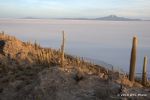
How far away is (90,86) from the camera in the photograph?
14.7 m

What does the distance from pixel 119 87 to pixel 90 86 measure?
48.9 inches

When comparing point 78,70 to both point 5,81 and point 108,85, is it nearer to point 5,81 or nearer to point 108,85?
point 108,85

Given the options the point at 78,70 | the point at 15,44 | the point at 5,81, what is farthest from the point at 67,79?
the point at 15,44

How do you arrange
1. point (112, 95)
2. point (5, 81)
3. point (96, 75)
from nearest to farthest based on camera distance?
point (112, 95)
point (96, 75)
point (5, 81)

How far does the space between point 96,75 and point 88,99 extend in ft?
7.17

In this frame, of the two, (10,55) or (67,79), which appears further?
(10,55)

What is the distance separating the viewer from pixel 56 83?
49.6 feet

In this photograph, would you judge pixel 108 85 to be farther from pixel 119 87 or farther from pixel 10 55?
pixel 10 55

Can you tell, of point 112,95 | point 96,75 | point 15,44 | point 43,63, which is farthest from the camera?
point 15,44

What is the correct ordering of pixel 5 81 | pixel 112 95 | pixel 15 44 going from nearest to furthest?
pixel 112 95 < pixel 5 81 < pixel 15 44

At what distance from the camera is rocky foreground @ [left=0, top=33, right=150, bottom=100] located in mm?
14039

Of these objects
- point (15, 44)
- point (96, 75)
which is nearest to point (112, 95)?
point (96, 75)

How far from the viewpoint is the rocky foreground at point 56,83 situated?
46.1ft

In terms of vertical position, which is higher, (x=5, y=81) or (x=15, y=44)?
(x=15, y=44)
